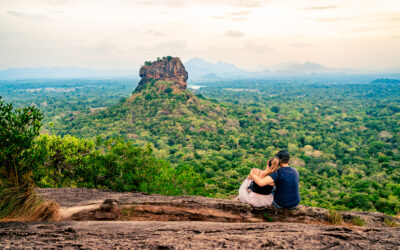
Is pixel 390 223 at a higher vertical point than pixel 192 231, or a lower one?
lower

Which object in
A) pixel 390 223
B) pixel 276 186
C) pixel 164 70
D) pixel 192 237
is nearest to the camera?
pixel 192 237

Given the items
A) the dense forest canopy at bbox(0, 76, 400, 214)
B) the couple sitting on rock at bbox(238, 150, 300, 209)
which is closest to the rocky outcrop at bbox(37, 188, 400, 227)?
the couple sitting on rock at bbox(238, 150, 300, 209)

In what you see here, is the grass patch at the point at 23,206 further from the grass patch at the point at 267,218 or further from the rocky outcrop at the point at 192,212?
the grass patch at the point at 267,218

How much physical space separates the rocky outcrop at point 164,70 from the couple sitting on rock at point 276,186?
9200cm

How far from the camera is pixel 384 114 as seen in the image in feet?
372

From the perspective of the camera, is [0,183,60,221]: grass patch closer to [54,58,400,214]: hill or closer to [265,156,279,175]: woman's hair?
[265,156,279,175]: woman's hair

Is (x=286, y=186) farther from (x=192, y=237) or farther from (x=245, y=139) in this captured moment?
(x=245, y=139)

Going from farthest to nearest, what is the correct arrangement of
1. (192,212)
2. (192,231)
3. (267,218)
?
(192,212) → (267,218) → (192,231)

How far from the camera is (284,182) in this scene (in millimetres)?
5551

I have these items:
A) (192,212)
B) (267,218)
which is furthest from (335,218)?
(192,212)

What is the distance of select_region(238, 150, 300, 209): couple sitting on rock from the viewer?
5523 mm

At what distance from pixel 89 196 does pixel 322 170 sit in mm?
55703

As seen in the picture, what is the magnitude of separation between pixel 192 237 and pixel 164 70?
9566 centimetres

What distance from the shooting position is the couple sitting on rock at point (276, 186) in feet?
18.1
